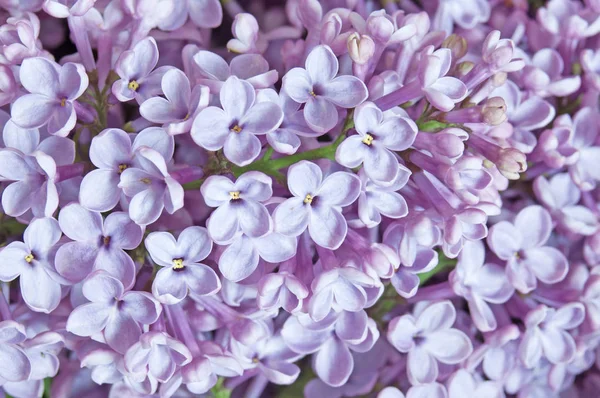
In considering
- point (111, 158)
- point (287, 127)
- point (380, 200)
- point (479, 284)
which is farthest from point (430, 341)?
point (111, 158)

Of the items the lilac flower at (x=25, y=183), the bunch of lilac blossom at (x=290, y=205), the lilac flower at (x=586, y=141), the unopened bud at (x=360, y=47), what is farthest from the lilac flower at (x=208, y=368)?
the lilac flower at (x=586, y=141)

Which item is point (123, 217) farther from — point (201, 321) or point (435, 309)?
point (435, 309)

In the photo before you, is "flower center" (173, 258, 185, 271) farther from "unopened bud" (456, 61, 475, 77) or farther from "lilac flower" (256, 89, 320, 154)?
"unopened bud" (456, 61, 475, 77)

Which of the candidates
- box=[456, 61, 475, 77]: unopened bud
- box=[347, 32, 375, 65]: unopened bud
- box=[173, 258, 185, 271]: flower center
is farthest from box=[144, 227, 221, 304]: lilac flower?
box=[456, 61, 475, 77]: unopened bud

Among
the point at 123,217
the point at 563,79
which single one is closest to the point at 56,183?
the point at 123,217

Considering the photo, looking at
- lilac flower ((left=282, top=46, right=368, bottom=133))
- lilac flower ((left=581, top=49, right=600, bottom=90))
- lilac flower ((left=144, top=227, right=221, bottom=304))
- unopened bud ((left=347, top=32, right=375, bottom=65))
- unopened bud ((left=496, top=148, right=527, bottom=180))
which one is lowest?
lilac flower ((left=144, top=227, right=221, bottom=304))

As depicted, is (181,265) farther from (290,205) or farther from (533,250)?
(533,250)
